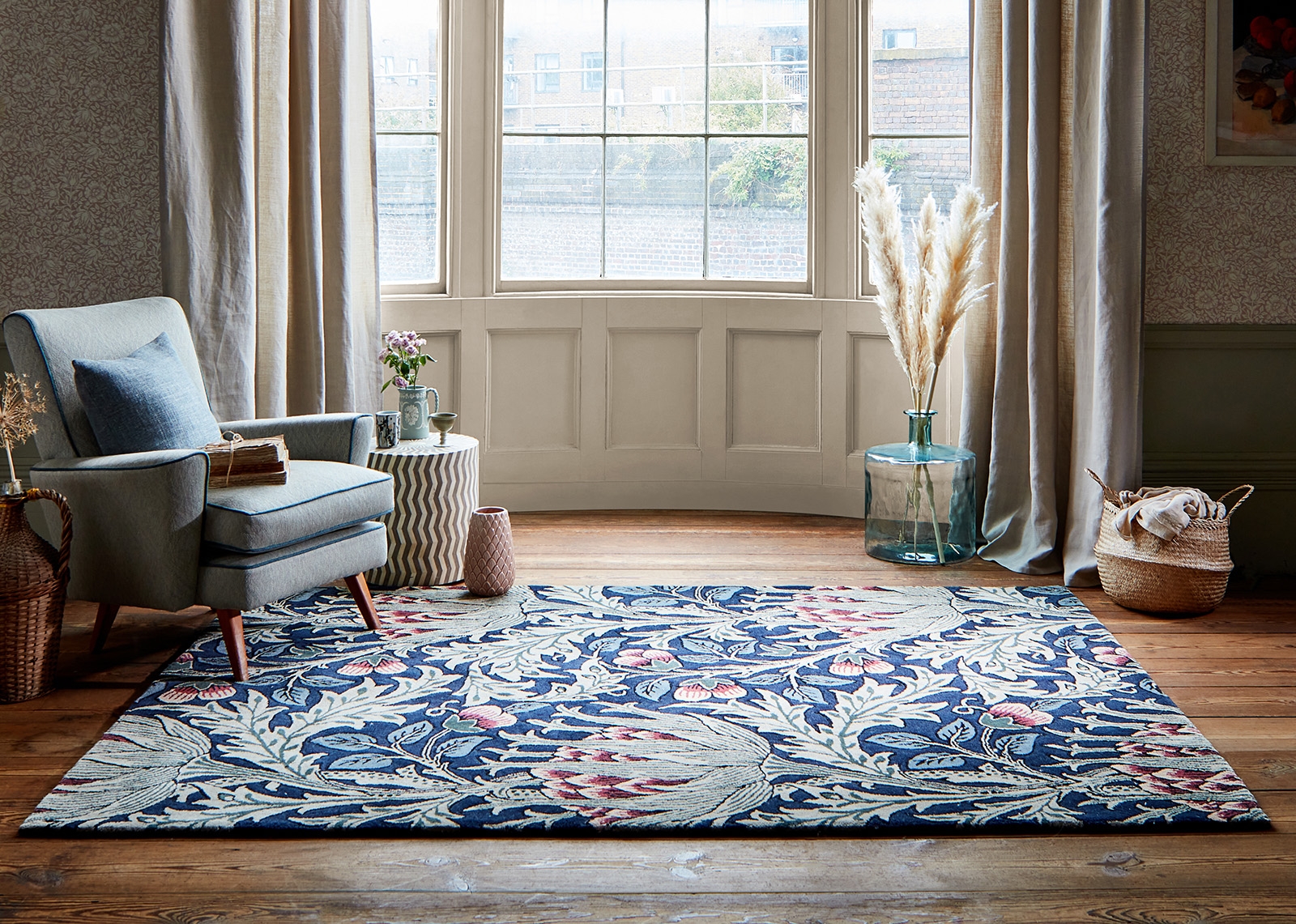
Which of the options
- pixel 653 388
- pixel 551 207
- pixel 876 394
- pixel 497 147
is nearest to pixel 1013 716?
pixel 876 394

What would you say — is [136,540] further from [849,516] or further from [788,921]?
[849,516]

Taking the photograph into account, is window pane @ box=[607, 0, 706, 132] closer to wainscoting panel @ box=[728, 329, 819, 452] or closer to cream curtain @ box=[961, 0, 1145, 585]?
wainscoting panel @ box=[728, 329, 819, 452]

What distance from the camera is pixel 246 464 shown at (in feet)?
9.32

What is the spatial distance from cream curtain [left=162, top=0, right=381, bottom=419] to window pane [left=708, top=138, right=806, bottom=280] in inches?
54.0

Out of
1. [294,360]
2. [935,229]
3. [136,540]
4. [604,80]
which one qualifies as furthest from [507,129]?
[136,540]

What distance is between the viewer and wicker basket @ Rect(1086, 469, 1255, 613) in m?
3.29

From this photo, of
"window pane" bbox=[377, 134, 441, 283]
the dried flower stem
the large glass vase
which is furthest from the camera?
"window pane" bbox=[377, 134, 441, 283]

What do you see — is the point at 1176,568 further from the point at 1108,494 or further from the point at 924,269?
the point at 924,269

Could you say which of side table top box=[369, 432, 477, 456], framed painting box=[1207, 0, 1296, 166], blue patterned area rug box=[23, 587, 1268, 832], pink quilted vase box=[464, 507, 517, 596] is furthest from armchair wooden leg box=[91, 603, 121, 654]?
framed painting box=[1207, 0, 1296, 166]

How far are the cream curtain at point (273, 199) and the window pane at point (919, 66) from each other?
1.87 meters

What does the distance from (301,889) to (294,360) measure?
2.25 metres

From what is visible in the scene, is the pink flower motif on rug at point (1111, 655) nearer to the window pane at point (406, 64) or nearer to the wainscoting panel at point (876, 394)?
the wainscoting panel at point (876, 394)

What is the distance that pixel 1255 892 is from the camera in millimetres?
1852

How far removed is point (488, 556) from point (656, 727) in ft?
3.58
